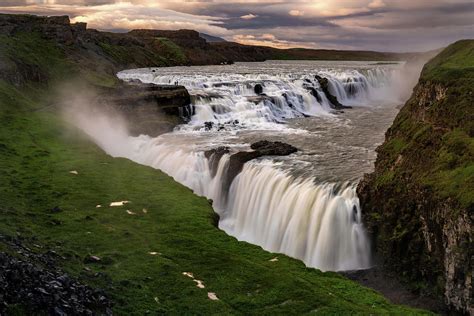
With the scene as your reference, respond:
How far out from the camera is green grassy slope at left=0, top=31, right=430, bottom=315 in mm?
18250

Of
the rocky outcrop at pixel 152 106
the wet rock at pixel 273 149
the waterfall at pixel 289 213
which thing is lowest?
the waterfall at pixel 289 213

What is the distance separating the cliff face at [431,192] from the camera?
70.8 ft

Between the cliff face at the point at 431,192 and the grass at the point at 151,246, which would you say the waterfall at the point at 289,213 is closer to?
the cliff face at the point at 431,192

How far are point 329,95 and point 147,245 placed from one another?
62.5 meters

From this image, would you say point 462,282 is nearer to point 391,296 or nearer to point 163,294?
point 391,296

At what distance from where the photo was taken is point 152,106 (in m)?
62.3

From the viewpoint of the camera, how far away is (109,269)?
19859 mm

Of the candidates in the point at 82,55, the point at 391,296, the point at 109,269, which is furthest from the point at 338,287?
the point at 82,55

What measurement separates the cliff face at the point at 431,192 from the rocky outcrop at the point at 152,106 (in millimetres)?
31046

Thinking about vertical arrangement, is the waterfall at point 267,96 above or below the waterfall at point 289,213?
above

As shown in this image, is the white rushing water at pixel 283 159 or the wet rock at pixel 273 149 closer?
the white rushing water at pixel 283 159

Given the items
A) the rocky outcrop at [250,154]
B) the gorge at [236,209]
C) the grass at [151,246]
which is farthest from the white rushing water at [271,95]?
the grass at [151,246]

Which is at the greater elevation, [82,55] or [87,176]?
[82,55]

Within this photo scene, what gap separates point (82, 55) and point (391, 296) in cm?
9645
